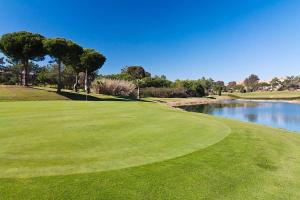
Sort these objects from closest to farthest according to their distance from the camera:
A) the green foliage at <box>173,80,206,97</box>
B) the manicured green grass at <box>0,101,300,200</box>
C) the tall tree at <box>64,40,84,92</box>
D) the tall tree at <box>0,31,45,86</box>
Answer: the manicured green grass at <box>0,101,300,200</box> → the tall tree at <box>0,31,45,86</box> → the tall tree at <box>64,40,84,92</box> → the green foliage at <box>173,80,206,97</box>

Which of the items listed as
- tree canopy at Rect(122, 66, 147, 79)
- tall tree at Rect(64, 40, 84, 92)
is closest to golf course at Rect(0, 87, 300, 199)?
tall tree at Rect(64, 40, 84, 92)

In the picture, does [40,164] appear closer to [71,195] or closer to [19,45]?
[71,195]

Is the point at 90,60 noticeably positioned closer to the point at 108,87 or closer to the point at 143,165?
the point at 108,87

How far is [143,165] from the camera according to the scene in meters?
6.68

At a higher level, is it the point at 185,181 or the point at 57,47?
the point at 57,47

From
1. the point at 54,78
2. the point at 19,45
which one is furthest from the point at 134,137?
the point at 54,78

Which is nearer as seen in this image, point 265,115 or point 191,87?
point 265,115

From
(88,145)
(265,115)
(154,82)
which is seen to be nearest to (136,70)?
(154,82)

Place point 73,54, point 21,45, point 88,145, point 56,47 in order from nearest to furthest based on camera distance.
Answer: point 88,145, point 21,45, point 56,47, point 73,54

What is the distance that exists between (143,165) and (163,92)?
8615 centimetres

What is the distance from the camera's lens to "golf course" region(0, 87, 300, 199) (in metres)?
5.40

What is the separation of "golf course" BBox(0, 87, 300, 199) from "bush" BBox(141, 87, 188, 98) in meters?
76.1

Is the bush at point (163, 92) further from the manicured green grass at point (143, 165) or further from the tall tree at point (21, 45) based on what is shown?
the manicured green grass at point (143, 165)

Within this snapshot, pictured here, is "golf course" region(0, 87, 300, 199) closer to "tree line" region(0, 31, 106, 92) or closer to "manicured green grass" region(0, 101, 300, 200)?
"manicured green grass" region(0, 101, 300, 200)
